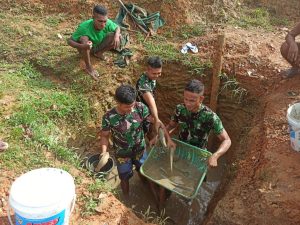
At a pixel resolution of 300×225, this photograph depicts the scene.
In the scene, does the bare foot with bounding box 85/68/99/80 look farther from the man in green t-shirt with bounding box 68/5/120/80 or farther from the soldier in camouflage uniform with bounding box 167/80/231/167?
the soldier in camouflage uniform with bounding box 167/80/231/167

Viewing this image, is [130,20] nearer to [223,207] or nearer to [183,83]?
[183,83]

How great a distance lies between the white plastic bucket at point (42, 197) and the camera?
8.73 feet

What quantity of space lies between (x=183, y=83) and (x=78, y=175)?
8.70 feet

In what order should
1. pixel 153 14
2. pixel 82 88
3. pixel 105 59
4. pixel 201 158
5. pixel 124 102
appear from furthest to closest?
pixel 153 14 < pixel 105 59 < pixel 82 88 < pixel 201 158 < pixel 124 102

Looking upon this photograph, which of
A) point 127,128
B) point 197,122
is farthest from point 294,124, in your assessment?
point 127,128

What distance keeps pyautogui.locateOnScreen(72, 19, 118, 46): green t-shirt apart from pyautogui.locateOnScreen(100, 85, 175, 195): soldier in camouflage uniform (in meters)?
1.90

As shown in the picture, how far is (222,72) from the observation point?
5762 mm

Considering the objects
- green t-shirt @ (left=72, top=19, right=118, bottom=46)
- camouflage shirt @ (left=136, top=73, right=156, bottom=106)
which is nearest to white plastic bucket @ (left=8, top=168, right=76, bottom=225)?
camouflage shirt @ (left=136, top=73, right=156, bottom=106)

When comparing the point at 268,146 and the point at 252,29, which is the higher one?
the point at 252,29

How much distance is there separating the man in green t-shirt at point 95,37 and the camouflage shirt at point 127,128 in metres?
1.59

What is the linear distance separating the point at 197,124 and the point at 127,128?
83 cm

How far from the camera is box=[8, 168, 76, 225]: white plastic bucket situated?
8.73 ft

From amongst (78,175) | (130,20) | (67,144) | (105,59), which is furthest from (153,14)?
(78,175)

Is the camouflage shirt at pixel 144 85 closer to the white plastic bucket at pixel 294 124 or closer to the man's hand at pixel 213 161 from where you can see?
the man's hand at pixel 213 161
